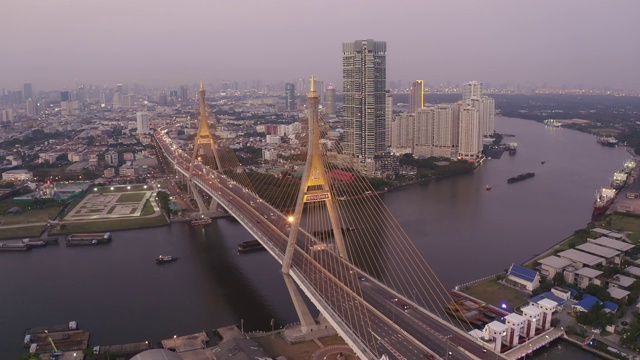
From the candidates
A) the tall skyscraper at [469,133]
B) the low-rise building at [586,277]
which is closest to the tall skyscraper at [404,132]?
the tall skyscraper at [469,133]

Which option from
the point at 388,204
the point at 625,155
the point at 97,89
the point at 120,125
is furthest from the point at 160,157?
the point at 97,89

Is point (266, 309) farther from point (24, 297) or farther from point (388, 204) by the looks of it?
point (388, 204)

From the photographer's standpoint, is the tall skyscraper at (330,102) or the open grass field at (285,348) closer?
the open grass field at (285,348)

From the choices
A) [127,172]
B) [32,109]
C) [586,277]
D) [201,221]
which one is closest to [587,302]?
[586,277]

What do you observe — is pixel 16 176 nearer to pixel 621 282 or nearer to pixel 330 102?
pixel 621 282

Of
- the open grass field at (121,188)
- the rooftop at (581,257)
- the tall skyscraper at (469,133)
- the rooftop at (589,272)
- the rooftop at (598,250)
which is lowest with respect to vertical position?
the rooftop at (589,272)

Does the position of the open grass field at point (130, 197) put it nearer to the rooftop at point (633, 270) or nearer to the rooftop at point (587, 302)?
the rooftop at point (587, 302)

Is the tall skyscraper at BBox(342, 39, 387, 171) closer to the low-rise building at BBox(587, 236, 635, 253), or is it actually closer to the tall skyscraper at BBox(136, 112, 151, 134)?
the low-rise building at BBox(587, 236, 635, 253)
